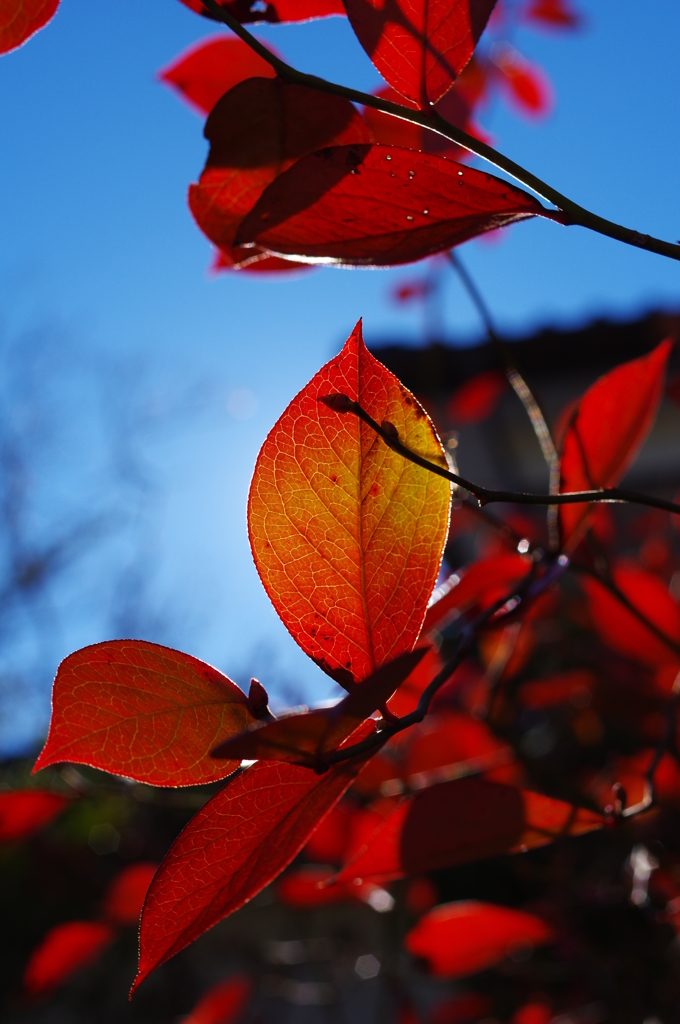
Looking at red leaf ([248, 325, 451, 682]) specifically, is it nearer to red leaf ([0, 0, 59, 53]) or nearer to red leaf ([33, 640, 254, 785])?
red leaf ([33, 640, 254, 785])

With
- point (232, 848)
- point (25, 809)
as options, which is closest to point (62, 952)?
point (25, 809)

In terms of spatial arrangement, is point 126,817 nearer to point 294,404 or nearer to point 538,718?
point 538,718

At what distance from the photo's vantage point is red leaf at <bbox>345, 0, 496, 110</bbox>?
341 millimetres

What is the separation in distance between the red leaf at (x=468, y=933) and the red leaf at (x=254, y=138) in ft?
2.18

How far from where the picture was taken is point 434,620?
0.52 metres

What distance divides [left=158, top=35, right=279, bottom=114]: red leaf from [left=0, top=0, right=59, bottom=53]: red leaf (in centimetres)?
13

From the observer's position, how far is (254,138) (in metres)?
0.39

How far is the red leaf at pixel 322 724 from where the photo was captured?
246mm

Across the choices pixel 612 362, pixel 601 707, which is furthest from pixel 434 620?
pixel 612 362

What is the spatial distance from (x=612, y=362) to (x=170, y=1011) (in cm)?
322

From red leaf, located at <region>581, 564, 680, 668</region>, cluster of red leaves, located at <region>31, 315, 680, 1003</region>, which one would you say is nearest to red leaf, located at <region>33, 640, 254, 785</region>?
cluster of red leaves, located at <region>31, 315, 680, 1003</region>

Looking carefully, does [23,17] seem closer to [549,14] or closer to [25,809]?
[25,809]

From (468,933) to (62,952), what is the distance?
64 centimetres

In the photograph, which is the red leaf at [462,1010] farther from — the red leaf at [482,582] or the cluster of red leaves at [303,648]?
the cluster of red leaves at [303,648]
